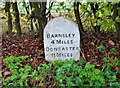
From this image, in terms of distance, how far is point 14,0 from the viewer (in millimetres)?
3395

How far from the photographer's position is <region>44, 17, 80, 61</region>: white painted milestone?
2.99m

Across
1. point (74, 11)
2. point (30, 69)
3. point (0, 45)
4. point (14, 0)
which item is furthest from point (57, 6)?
point (30, 69)

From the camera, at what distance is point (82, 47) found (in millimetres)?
3217

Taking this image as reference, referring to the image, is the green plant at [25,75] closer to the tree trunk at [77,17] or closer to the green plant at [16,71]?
the green plant at [16,71]

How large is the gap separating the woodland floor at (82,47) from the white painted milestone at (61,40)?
103 millimetres

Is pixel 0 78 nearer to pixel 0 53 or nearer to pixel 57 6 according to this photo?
pixel 0 53

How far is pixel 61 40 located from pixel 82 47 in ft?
0.94

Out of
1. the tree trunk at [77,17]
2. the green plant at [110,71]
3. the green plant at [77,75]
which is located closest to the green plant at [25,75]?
the green plant at [77,75]

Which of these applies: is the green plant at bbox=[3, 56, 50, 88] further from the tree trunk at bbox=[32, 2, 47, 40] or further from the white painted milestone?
the tree trunk at bbox=[32, 2, 47, 40]

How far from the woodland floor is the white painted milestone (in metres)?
0.10

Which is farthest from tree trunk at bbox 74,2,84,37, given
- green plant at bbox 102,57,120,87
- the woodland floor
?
green plant at bbox 102,57,120,87

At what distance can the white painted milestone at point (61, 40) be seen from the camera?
118 inches

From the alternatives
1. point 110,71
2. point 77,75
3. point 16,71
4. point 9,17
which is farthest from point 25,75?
point 9,17

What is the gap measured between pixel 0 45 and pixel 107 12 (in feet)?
3.61
